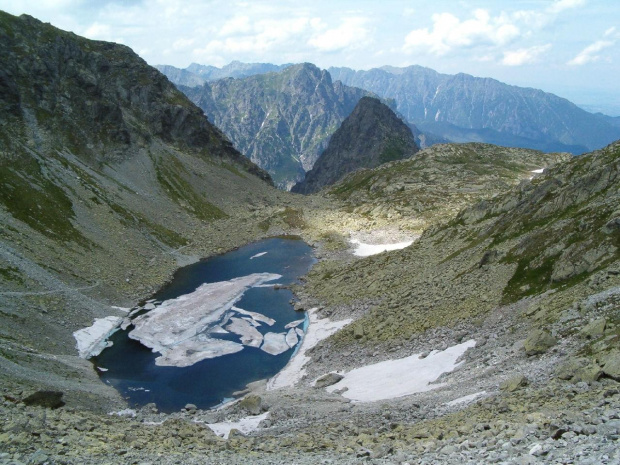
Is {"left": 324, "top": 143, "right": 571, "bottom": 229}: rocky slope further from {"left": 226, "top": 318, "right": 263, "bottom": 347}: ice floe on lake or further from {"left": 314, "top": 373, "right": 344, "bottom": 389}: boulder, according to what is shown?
{"left": 314, "top": 373, "right": 344, "bottom": 389}: boulder

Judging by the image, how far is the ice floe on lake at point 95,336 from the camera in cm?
5866

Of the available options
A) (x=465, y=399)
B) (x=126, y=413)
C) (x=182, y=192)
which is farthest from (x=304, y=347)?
(x=182, y=192)

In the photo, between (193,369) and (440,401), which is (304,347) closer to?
(193,369)

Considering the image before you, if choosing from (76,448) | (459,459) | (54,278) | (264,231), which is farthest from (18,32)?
(459,459)

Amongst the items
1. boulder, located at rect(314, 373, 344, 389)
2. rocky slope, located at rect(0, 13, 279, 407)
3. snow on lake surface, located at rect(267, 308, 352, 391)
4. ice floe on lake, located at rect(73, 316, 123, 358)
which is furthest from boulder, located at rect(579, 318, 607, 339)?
ice floe on lake, located at rect(73, 316, 123, 358)

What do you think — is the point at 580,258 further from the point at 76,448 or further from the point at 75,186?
the point at 75,186

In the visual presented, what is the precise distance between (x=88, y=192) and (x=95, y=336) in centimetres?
5072

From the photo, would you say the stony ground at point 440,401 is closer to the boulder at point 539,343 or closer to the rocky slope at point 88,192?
the boulder at point 539,343

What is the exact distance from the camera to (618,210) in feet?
143

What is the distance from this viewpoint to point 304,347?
60094mm

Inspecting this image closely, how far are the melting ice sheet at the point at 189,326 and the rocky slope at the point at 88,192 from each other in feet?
23.6

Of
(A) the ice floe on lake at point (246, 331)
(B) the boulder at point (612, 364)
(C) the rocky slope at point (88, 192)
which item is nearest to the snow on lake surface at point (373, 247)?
(C) the rocky slope at point (88, 192)

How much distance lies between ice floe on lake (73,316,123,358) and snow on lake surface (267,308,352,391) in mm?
23304

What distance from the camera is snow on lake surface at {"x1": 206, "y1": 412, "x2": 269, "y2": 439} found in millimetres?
35219
